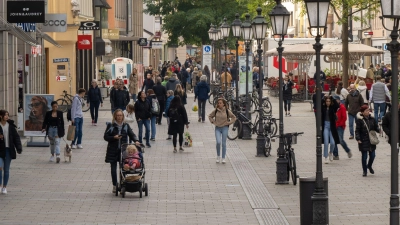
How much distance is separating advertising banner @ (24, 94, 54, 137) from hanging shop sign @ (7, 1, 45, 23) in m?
2.01

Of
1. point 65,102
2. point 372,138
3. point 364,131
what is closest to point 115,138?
point 364,131

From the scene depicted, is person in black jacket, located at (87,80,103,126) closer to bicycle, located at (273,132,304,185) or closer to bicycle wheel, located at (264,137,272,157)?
bicycle wheel, located at (264,137,272,157)

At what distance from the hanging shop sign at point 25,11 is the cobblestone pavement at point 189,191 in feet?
11.1

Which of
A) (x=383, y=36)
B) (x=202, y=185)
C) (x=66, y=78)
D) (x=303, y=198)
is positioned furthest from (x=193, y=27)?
(x=303, y=198)

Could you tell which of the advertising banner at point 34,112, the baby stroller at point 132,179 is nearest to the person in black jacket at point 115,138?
the baby stroller at point 132,179

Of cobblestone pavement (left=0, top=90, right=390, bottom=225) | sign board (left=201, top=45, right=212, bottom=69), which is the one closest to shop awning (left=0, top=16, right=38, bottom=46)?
cobblestone pavement (left=0, top=90, right=390, bottom=225)

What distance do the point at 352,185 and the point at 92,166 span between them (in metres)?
6.48

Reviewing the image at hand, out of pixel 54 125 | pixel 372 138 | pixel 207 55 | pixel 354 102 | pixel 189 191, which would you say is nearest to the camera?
pixel 189 191

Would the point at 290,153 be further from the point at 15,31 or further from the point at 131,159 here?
the point at 15,31

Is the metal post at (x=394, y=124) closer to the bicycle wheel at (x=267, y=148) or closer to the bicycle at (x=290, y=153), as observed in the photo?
the bicycle at (x=290, y=153)

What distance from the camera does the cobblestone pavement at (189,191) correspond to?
16.3 metres

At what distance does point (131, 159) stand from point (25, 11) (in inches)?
400

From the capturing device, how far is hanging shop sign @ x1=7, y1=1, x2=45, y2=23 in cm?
2730

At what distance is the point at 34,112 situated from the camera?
28.0 m
